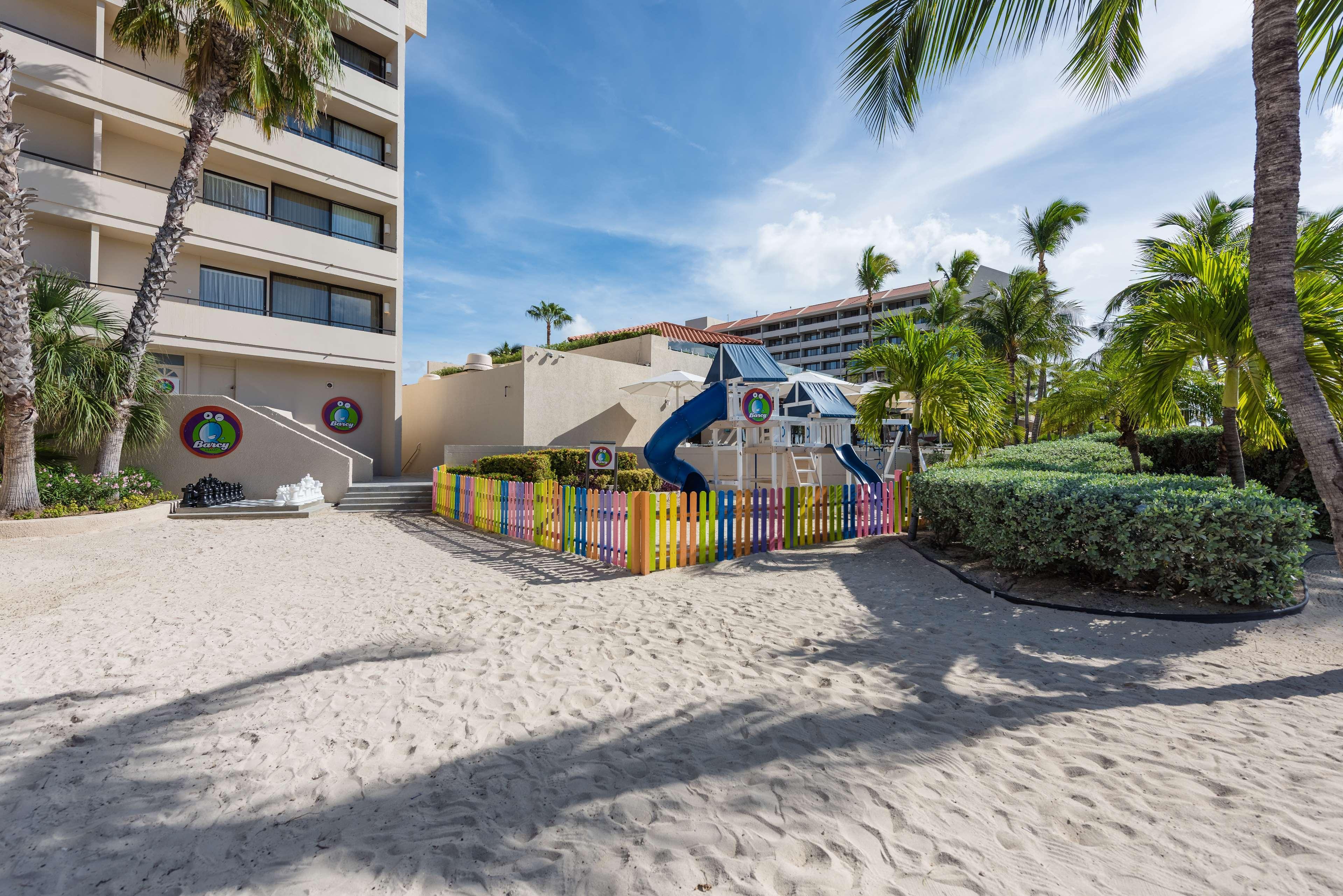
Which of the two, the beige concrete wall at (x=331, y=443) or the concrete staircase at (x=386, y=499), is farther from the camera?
the beige concrete wall at (x=331, y=443)

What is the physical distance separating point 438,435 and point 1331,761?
22.5 metres

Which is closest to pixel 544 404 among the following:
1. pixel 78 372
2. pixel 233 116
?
pixel 78 372

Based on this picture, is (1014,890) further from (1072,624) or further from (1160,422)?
(1160,422)

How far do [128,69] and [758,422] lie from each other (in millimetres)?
18436

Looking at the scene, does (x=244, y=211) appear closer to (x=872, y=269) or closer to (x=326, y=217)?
(x=326, y=217)

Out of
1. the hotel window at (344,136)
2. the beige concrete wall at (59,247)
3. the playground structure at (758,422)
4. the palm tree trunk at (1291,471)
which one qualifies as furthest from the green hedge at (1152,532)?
the hotel window at (344,136)

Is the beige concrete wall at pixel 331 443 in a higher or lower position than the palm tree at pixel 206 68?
lower

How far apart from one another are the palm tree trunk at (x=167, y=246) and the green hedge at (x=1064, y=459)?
639 inches

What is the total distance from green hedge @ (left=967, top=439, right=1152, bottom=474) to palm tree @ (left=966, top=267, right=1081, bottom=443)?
11551 millimetres

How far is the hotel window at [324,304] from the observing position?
58.4ft

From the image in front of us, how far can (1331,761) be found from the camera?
2900 mm

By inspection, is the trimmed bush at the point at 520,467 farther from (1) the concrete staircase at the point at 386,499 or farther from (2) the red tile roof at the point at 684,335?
(2) the red tile roof at the point at 684,335

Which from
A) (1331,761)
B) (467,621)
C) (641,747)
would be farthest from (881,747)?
(467,621)

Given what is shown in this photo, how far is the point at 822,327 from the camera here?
7675 centimetres
